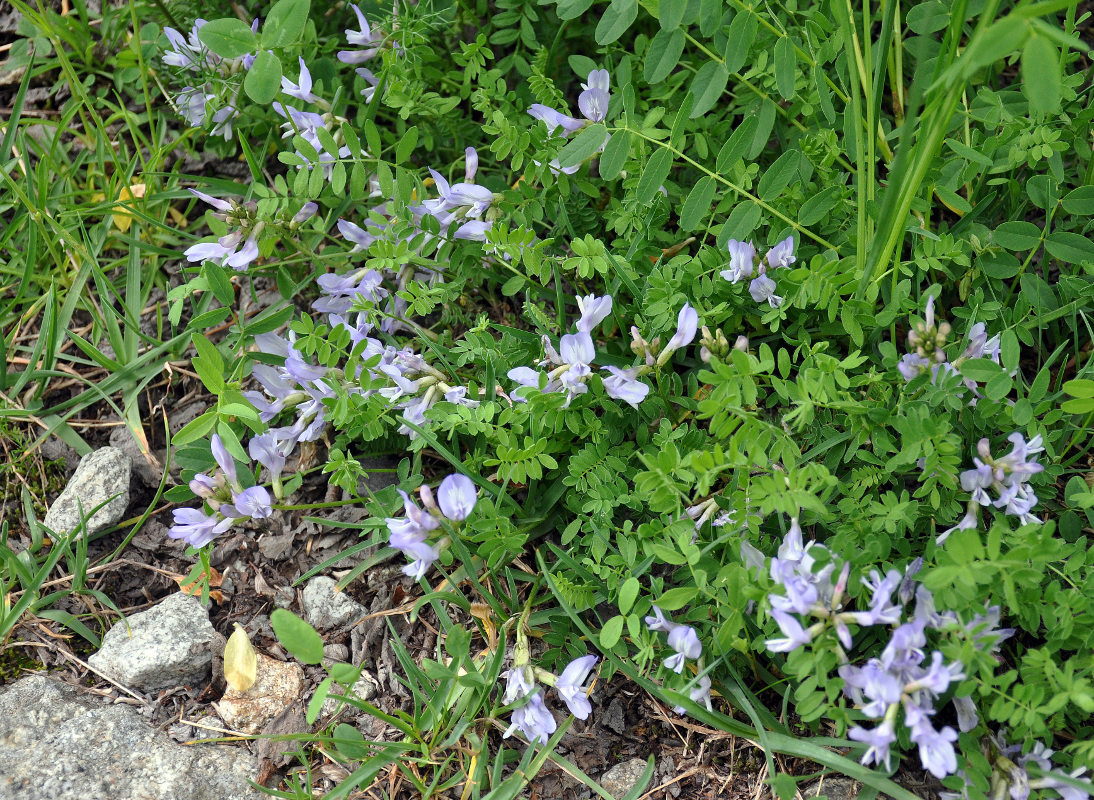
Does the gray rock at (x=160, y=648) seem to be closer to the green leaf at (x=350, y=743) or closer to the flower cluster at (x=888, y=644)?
the green leaf at (x=350, y=743)

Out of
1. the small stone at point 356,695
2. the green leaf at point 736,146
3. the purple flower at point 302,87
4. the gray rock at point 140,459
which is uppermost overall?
the purple flower at point 302,87

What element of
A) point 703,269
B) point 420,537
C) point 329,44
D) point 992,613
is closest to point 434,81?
point 329,44

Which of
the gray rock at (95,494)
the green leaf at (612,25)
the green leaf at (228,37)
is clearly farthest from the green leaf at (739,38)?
the gray rock at (95,494)

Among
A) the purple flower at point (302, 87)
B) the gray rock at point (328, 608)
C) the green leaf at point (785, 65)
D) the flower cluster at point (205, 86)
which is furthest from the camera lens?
the flower cluster at point (205, 86)

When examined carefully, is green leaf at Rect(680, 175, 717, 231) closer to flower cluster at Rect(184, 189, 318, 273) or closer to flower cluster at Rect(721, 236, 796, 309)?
flower cluster at Rect(721, 236, 796, 309)

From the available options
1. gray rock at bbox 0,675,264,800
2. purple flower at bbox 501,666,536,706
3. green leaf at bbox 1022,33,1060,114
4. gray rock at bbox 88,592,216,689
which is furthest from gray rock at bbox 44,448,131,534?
green leaf at bbox 1022,33,1060,114

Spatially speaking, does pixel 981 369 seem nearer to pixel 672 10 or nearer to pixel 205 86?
pixel 672 10

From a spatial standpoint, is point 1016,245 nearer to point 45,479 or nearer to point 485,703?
point 485,703

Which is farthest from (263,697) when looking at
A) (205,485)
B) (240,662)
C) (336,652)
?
(205,485)
